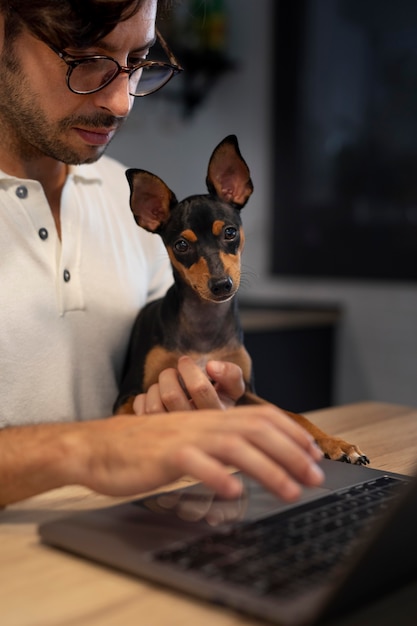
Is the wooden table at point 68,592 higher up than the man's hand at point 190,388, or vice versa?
the man's hand at point 190,388

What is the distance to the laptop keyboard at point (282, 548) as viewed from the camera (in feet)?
1.87

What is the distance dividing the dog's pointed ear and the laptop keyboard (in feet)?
1.69

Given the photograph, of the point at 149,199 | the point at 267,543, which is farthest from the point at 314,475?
the point at 149,199

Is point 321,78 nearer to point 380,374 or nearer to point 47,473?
point 380,374

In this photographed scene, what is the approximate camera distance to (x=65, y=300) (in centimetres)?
126

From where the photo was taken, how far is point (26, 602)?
0.58 m

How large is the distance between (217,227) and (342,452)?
1.15ft

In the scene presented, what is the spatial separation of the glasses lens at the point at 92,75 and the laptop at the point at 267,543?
0.62 meters

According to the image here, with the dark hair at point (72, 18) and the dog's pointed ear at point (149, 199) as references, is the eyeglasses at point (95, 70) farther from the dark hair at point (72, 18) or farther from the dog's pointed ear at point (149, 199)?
the dog's pointed ear at point (149, 199)

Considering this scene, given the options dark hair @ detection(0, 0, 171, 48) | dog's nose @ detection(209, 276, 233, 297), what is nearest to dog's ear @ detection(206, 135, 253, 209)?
dog's nose @ detection(209, 276, 233, 297)

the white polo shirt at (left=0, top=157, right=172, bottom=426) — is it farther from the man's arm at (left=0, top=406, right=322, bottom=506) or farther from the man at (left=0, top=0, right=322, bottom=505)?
the man's arm at (left=0, top=406, right=322, bottom=506)

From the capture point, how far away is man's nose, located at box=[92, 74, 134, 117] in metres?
1.11

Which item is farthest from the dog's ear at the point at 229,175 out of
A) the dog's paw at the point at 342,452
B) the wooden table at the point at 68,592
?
the wooden table at the point at 68,592

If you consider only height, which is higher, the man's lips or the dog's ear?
the man's lips
